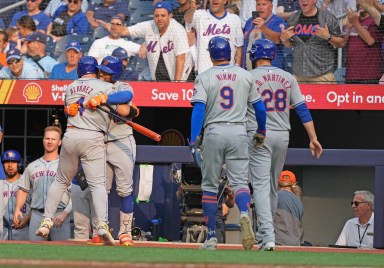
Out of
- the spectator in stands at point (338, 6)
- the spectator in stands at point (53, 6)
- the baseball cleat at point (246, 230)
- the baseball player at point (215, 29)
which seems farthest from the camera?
the spectator in stands at point (53, 6)

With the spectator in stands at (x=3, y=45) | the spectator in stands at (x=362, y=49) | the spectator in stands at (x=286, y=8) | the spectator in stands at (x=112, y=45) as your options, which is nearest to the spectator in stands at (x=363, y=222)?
the spectator in stands at (x=362, y=49)

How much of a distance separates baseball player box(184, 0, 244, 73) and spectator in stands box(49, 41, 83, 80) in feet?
6.23

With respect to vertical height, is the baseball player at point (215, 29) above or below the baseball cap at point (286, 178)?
above

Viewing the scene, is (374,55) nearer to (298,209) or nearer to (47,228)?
(298,209)

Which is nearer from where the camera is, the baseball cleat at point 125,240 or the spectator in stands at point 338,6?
the baseball cleat at point 125,240

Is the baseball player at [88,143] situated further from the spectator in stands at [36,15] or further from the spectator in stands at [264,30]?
the spectator in stands at [36,15]

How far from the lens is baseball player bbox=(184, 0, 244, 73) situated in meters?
15.2

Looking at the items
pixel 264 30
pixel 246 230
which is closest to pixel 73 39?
pixel 264 30

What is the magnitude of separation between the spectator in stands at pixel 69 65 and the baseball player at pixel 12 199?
2518 mm

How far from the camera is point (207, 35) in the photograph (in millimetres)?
15266

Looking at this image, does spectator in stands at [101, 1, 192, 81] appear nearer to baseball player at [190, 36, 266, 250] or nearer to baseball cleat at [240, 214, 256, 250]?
baseball player at [190, 36, 266, 250]

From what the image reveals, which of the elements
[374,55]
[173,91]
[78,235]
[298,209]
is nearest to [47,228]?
[78,235]

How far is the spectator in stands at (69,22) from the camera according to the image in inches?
659

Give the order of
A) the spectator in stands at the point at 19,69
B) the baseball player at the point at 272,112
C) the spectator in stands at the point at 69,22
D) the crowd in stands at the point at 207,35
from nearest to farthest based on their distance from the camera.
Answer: the baseball player at the point at 272,112 → the crowd in stands at the point at 207,35 → the spectator in stands at the point at 19,69 → the spectator in stands at the point at 69,22
